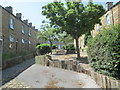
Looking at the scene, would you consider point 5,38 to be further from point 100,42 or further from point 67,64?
point 100,42

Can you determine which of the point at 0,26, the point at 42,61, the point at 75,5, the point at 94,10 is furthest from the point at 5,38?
the point at 94,10

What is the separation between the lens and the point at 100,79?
4.79 meters

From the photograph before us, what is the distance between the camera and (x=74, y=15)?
36.0 feet

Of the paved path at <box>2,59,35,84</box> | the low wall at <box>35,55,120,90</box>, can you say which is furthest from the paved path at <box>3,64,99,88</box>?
the paved path at <box>2,59,35,84</box>

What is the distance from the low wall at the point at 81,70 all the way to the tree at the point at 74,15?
415 centimetres

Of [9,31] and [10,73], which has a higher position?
[9,31]

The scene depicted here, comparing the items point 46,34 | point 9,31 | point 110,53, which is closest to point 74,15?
point 110,53

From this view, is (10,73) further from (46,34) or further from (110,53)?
(46,34)

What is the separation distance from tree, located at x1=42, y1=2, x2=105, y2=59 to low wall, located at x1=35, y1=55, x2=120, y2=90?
4.15 m

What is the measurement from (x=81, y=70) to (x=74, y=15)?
5997 millimetres

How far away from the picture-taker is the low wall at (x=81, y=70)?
388 cm

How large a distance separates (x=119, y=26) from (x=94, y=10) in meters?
7.26

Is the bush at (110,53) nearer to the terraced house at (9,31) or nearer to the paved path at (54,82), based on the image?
the paved path at (54,82)

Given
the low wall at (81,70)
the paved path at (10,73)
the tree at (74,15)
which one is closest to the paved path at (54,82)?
the low wall at (81,70)
